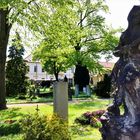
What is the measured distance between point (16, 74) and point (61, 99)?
39.0 metres

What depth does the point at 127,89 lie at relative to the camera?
6.68m

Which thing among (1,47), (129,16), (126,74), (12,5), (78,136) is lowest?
(78,136)

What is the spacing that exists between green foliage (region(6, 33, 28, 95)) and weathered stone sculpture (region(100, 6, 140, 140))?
42804mm

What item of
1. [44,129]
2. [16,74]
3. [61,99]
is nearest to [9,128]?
[61,99]

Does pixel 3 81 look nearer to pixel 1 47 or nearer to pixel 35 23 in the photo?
pixel 1 47

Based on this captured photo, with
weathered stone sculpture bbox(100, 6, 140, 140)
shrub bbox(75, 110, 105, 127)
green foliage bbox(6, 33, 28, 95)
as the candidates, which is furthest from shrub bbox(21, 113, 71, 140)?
green foliage bbox(6, 33, 28, 95)

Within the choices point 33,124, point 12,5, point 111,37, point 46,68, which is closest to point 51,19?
point 12,5

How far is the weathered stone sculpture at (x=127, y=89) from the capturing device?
21.5 feet

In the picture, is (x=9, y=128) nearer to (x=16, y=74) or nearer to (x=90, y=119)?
(x=90, y=119)

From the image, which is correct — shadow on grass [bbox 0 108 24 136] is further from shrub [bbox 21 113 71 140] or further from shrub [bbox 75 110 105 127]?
shrub [bbox 21 113 71 140]

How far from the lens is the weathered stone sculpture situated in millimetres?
6543

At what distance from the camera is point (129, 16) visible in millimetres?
7066

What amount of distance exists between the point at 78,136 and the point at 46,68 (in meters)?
48.9

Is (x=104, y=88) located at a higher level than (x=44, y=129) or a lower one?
higher
